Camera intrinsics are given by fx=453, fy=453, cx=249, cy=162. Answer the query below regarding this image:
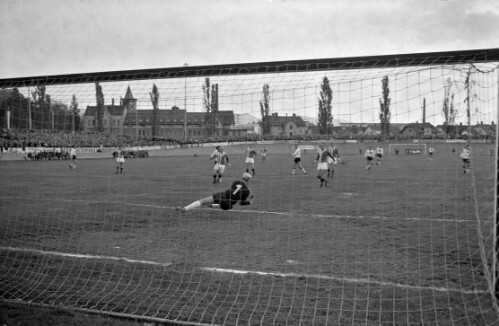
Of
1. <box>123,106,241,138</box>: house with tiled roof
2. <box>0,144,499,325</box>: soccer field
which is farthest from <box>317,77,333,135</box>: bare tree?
<box>0,144,499,325</box>: soccer field

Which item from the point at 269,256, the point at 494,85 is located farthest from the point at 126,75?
the point at 494,85

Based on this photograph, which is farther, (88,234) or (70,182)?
(70,182)

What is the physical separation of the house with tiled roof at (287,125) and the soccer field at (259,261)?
2223 millimetres

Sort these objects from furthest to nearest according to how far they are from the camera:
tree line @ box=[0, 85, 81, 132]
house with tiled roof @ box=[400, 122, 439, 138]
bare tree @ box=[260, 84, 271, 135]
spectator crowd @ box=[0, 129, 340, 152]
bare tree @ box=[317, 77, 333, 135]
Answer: spectator crowd @ box=[0, 129, 340, 152]
tree line @ box=[0, 85, 81, 132]
house with tiled roof @ box=[400, 122, 439, 138]
bare tree @ box=[260, 84, 271, 135]
bare tree @ box=[317, 77, 333, 135]

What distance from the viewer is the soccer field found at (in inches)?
219

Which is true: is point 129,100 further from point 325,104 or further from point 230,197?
point 230,197

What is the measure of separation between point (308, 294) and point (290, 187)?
46.6 feet

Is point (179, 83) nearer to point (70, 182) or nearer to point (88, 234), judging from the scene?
point (88, 234)

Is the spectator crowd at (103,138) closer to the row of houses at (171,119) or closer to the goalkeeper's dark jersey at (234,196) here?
the row of houses at (171,119)

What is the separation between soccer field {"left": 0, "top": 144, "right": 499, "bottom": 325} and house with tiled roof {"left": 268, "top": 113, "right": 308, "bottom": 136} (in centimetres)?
222

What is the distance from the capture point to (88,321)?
5219 mm

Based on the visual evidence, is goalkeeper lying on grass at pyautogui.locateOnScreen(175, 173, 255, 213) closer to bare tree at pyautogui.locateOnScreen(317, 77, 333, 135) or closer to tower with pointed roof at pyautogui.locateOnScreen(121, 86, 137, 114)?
tower with pointed roof at pyautogui.locateOnScreen(121, 86, 137, 114)

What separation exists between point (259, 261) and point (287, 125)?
9.51 feet

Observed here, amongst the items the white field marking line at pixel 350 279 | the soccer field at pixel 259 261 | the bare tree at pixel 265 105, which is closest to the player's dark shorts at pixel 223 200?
Result: the soccer field at pixel 259 261
